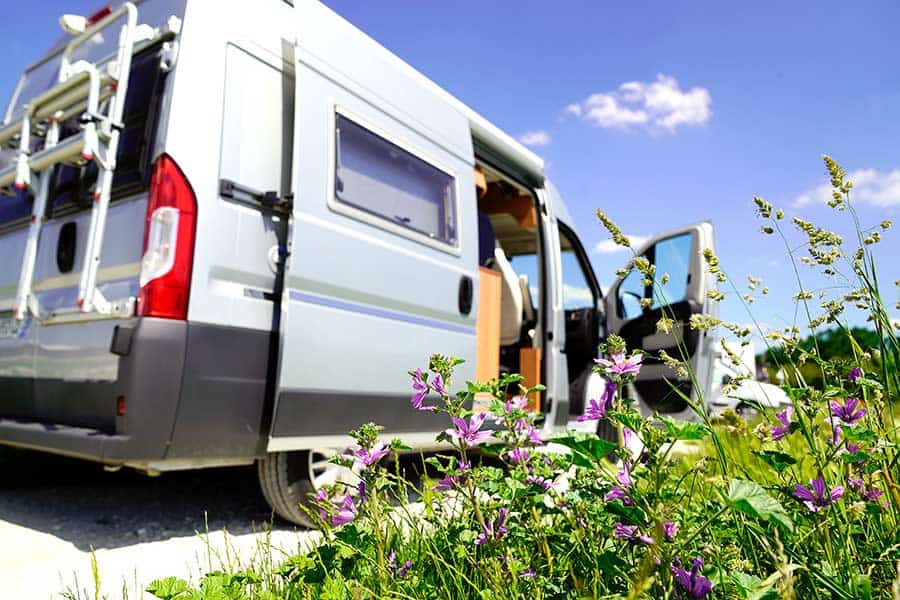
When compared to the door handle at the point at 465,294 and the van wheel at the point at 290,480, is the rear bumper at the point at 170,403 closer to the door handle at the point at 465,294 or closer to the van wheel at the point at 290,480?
the van wheel at the point at 290,480

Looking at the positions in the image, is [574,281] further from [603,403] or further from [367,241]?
[603,403]

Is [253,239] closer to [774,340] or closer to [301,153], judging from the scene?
[301,153]

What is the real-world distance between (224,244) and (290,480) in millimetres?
1143

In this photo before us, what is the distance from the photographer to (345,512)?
142 centimetres

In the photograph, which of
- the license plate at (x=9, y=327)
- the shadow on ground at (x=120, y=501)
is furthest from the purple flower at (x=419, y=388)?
the license plate at (x=9, y=327)

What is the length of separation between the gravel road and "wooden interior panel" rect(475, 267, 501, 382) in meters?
1.70

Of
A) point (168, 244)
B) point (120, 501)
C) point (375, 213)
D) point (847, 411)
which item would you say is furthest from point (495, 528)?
point (120, 501)

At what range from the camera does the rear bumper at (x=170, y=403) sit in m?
2.57

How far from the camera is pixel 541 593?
130cm

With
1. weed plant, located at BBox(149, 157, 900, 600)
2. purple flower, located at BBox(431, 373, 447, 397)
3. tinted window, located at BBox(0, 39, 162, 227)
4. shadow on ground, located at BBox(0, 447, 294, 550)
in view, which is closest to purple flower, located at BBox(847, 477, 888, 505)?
weed plant, located at BBox(149, 157, 900, 600)

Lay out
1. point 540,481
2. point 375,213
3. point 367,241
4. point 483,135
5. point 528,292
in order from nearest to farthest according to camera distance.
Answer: point 540,481 < point 367,241 < point 375,213 < point 483,135 < point 528,292

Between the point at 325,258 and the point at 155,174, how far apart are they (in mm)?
800

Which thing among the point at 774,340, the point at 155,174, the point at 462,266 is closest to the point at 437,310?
the point at 462,266

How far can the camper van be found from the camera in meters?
2.70
